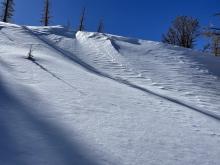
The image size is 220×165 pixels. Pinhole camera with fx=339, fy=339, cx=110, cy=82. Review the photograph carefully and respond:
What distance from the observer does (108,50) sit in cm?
909

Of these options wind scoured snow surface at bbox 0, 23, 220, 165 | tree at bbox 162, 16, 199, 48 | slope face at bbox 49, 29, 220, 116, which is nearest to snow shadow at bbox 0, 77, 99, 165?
wind scoured snow surface at bbox 0, 23, 220, 165

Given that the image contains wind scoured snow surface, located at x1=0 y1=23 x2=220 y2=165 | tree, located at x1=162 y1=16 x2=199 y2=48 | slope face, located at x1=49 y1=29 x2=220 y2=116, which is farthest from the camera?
tree, located at x1=162 y1=16 x2=199 y2=48

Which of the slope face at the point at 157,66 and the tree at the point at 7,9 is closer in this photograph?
the slope face at the point at 157,66

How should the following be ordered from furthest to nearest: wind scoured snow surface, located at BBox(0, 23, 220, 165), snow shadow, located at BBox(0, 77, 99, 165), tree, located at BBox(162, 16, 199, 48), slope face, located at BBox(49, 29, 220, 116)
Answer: tree, located at BBox(162, 16, 199, 48), slope face, located at BBox(49, 29, 220, 116), wind scoured snow surface, located at BBox(0, 23, 220, 165), snow shadow, located at BBox(0, 77, 99, 165)

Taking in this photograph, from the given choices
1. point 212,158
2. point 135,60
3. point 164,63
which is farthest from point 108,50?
point 212,158

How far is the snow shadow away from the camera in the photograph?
2604 millimetres

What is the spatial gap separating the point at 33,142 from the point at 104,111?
1326mm

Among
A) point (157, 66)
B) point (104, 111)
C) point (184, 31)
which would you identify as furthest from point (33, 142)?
point (184, 31)

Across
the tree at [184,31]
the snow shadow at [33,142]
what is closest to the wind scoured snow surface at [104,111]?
the snow shadow at [33,142]

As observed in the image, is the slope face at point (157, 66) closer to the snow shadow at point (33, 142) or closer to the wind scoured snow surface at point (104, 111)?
the wind scoured snow surface at point (104, 111)

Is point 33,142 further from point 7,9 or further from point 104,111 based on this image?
point 7,9

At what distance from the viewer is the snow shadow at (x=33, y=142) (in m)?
2.60

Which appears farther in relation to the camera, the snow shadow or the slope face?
the slope face

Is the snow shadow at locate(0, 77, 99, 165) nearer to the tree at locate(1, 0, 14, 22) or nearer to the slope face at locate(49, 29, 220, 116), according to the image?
the slope face at locate(49, 29, 220, 116)
